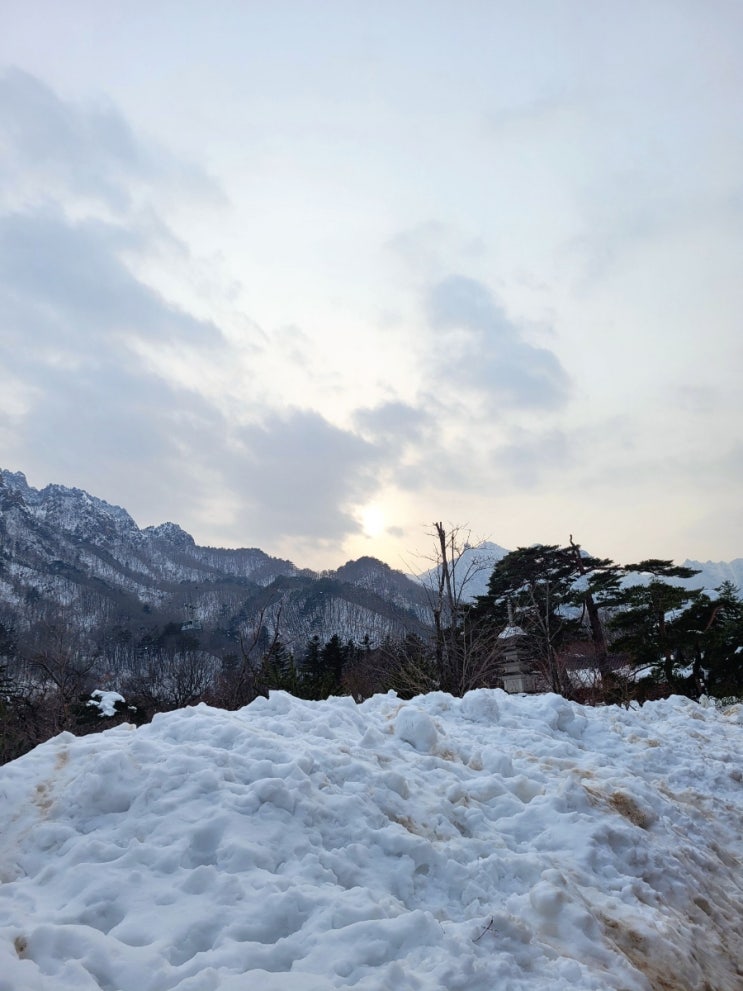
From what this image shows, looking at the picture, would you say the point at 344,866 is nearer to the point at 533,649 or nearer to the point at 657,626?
Result: the point at 657,626

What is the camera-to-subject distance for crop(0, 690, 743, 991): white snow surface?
3.23 metres

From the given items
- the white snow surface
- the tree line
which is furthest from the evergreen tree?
the white snow surface

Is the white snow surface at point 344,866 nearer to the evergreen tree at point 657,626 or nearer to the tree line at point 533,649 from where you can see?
the tree line at point 533,649

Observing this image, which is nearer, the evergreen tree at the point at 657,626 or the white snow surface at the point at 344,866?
the white snow surface at the point at 344,866

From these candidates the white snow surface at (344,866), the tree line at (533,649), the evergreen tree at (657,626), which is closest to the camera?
the white snow surface at (344,866)

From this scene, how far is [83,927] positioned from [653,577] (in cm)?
2554

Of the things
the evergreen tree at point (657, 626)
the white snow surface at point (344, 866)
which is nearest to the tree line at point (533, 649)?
the evergreen tree at point (657, 626)

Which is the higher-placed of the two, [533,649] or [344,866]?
[533,649]

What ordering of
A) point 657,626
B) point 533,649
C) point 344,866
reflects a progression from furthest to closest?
point 533,649
point 657,626
point 344,866

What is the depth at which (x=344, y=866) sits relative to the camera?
418 cm

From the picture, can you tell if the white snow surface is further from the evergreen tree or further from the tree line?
the evergreen tree

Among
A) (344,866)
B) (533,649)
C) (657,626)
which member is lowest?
(344,866)

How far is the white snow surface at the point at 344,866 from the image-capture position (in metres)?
3.23

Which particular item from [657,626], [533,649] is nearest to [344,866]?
[657,626]
